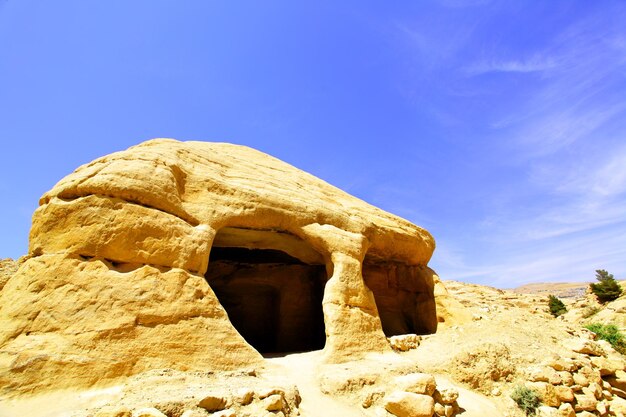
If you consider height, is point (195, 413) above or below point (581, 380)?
below

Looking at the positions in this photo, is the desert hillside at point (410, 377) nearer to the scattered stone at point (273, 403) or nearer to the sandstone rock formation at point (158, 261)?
the scattered stone at point (273, 403)

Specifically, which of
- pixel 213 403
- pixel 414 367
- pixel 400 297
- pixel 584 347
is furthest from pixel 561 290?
pixel 213 403

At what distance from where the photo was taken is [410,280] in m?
14.1

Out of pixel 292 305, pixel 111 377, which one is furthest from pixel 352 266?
pixel 111 377

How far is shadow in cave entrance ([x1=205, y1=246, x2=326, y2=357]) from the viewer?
12406 mm

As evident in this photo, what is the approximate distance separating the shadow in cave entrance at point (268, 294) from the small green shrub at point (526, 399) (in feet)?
19.1

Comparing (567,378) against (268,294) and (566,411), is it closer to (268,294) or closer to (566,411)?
(566,411)

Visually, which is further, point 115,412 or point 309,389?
point 309,389

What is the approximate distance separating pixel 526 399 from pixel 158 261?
779 centimetres

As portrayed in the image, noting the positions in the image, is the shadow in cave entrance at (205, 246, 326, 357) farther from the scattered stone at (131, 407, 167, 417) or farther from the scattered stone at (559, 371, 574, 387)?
the scattered stone at (131, 407, 167, 417)

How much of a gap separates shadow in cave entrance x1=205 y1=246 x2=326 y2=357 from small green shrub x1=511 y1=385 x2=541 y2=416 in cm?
583

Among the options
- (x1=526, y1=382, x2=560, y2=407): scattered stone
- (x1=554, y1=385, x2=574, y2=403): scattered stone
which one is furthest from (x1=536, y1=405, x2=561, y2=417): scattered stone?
(x1=554, y1=385, x2=574, y2=403): scattered stone

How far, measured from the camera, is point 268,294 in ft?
43.3

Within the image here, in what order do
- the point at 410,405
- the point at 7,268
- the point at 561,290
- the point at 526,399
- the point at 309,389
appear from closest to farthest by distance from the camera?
the point at 410,405 → the point at 309,389 → the point at 526,399 → the point at 7,268 → the point at 561,290
